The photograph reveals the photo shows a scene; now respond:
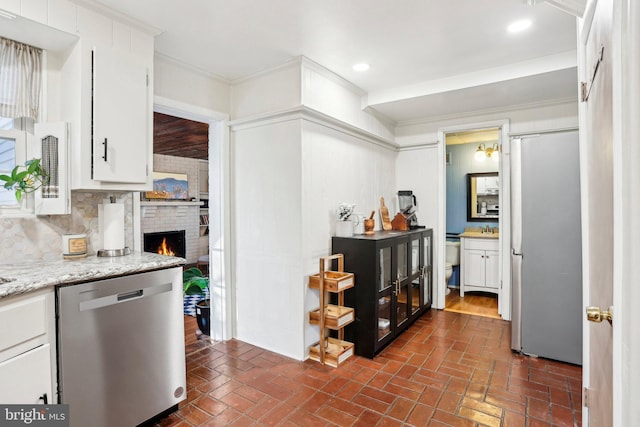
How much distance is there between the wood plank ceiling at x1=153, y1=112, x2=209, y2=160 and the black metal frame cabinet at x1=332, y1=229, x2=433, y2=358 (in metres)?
2.80

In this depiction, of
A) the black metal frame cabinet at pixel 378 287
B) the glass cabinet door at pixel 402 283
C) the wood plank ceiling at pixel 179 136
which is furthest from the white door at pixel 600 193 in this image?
the wood plank ceiling at pixel 179 136

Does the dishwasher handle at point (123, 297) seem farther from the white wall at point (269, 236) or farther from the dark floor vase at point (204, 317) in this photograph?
the dark floor vase at point (204, 317)

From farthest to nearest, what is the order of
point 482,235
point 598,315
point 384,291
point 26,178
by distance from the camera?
point 482,235
point 384,291
point 26,178
point 598,315

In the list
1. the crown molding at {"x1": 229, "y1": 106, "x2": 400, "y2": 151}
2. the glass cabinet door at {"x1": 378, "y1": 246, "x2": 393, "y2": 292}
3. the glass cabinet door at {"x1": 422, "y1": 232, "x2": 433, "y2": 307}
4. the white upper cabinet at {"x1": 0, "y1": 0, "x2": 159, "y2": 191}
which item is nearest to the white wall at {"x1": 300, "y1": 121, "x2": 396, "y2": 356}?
the crown molding at {"x1": 229, "y1": 106, "x2": 400, "y2": 151}

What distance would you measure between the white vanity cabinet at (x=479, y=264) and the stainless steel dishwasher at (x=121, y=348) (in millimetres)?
4058

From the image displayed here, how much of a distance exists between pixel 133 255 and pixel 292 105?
171 cm

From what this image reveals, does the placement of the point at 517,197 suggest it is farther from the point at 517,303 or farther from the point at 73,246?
the point at 73,246

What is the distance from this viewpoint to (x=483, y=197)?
525 cm

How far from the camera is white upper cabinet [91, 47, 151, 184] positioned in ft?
6.76

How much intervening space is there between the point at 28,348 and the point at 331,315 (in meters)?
1.95

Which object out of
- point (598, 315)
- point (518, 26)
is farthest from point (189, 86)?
point (598, 315)

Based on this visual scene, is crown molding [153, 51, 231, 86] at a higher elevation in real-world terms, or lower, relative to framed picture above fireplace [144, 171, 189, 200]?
higher

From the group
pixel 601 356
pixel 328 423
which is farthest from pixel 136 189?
pixel 601 356

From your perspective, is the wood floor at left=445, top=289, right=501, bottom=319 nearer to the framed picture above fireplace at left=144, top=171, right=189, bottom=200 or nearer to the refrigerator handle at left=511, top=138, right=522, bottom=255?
the refrigerator handle at left=511, top=138, right=522, bottom=255
